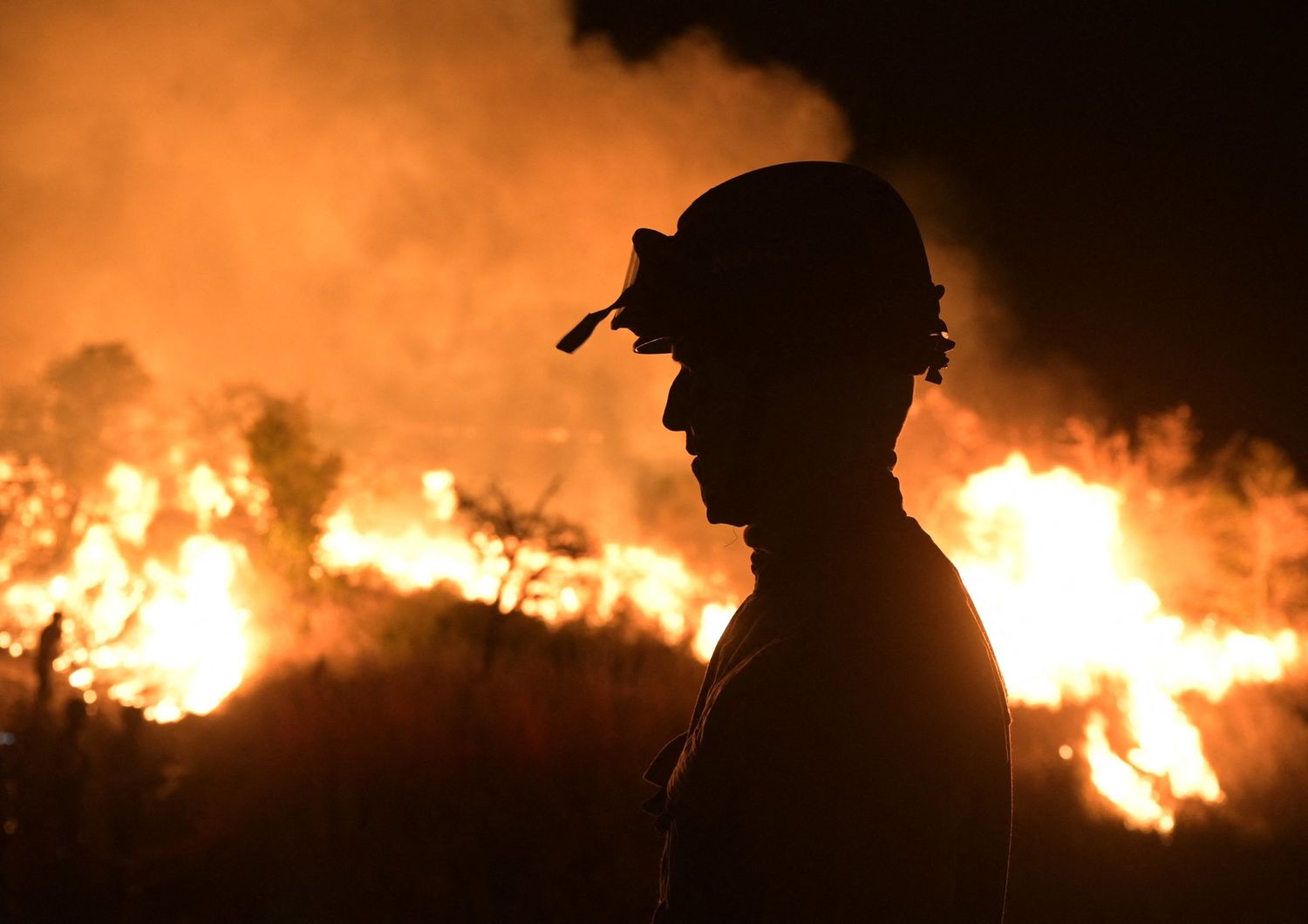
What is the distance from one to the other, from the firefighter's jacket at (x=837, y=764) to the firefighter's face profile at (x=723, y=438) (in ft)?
0.73

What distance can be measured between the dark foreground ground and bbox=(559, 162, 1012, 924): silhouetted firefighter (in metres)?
5.81

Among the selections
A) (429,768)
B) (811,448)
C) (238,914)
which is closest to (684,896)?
(811,448)

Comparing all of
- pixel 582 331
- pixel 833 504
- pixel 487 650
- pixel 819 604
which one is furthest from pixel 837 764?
pixel 487 650

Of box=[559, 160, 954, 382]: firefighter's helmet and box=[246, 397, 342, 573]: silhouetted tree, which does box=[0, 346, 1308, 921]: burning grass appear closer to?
box=[246, 397, 342, 573]: silhouetted tree

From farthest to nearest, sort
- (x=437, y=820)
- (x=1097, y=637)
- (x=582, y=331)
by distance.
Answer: (x=1097, y=637) < (x=437, y=820) < (x=582, y=331)

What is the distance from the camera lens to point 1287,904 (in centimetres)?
710

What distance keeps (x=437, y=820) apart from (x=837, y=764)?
6.95 meters

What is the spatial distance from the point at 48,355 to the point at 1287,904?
26.2 meters

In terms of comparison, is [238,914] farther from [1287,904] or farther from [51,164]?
[51,164]

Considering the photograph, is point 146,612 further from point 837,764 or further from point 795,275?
point 837,764

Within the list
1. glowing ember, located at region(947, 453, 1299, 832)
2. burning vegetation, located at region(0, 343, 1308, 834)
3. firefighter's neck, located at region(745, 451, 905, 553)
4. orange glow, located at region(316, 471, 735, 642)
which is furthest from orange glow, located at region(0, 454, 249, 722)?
glowing ember, located at region(947, 453, 1299, 832)

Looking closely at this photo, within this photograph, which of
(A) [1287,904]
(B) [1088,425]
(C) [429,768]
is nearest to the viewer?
(A) [1287,904]

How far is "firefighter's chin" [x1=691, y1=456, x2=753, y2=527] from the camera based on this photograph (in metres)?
1.52

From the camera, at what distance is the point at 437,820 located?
7.21 meters
